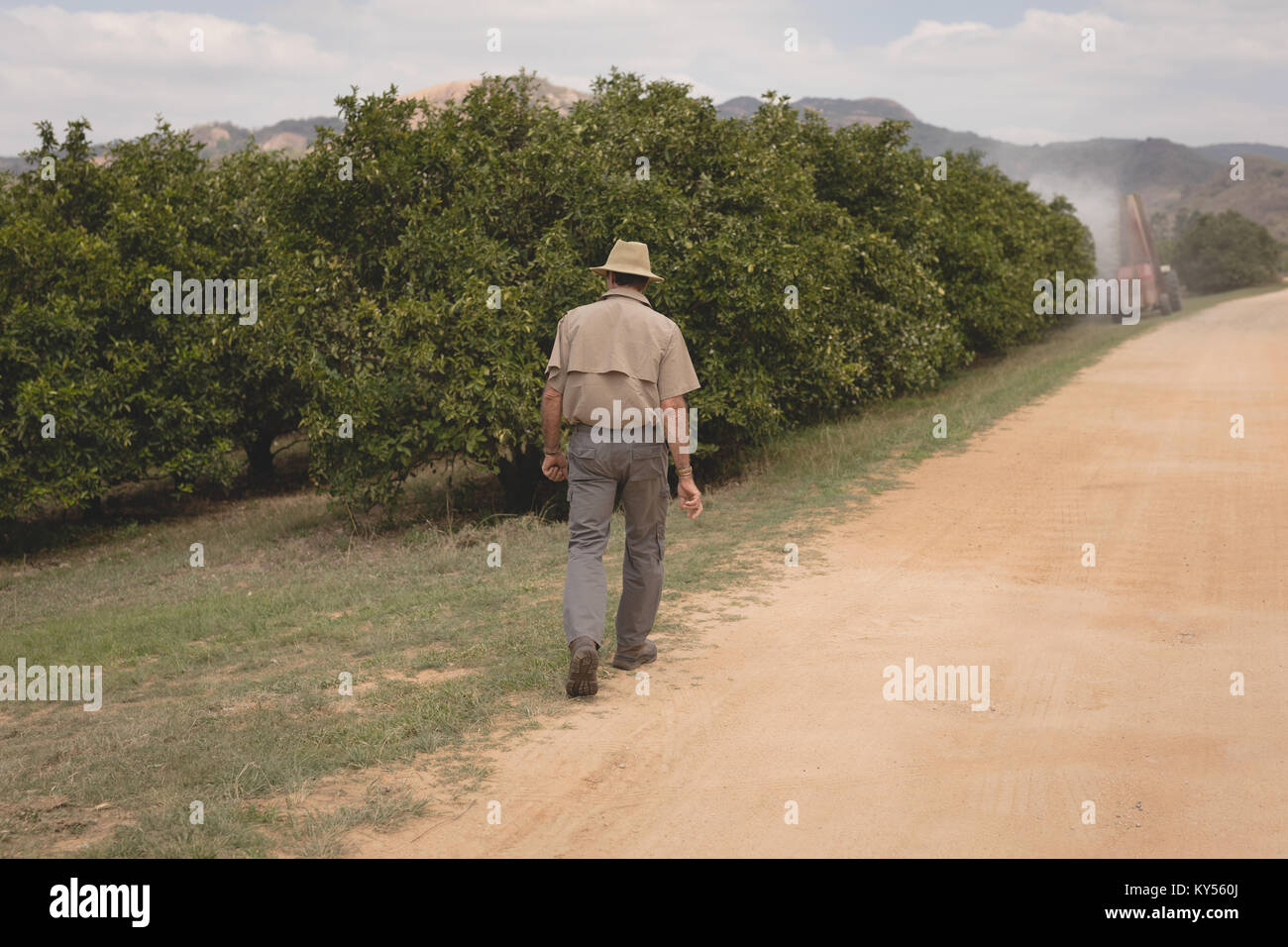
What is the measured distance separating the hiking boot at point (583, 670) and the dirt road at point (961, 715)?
0.11 meters

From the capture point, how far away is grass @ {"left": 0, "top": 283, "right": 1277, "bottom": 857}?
170 inches

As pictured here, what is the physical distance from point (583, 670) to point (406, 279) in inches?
305

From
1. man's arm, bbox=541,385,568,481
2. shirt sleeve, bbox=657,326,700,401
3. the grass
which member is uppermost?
shirt sleeve, bbox=657,326,700,401

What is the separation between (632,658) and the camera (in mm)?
5930

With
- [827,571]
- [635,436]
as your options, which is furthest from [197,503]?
[635,436]

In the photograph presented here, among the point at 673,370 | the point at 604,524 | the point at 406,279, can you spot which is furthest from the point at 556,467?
the point at 406,279

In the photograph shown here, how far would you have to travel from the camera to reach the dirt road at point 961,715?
13.3ft

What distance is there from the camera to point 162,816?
416 centimetres

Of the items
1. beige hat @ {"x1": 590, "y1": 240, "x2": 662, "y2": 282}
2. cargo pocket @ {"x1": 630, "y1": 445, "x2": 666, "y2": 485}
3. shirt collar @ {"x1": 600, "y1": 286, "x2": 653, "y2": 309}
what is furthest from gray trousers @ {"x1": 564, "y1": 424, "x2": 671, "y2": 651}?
beige hat @ {"x1": 590, "y1": 240, "x2": 662, "y2": 282}

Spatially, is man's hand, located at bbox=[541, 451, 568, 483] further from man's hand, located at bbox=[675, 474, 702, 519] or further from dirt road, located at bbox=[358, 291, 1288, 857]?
dirt road, located at bbox=[358, 291, 1288, 857]

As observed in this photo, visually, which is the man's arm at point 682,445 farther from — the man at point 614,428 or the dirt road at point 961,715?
the dirt road at point 961,715

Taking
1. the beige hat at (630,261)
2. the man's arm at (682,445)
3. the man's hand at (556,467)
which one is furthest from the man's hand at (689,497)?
the beige hat at (630,261)

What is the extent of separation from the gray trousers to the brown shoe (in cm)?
13

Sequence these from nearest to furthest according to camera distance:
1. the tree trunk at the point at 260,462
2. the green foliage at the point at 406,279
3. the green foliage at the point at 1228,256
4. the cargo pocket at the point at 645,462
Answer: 1. the cargo pocket at the point at 645,462
2. the green foliage at the point at 406,279
3. the tree trunk at the point at 260,462
4. the green foliage at the point at 1228,256
